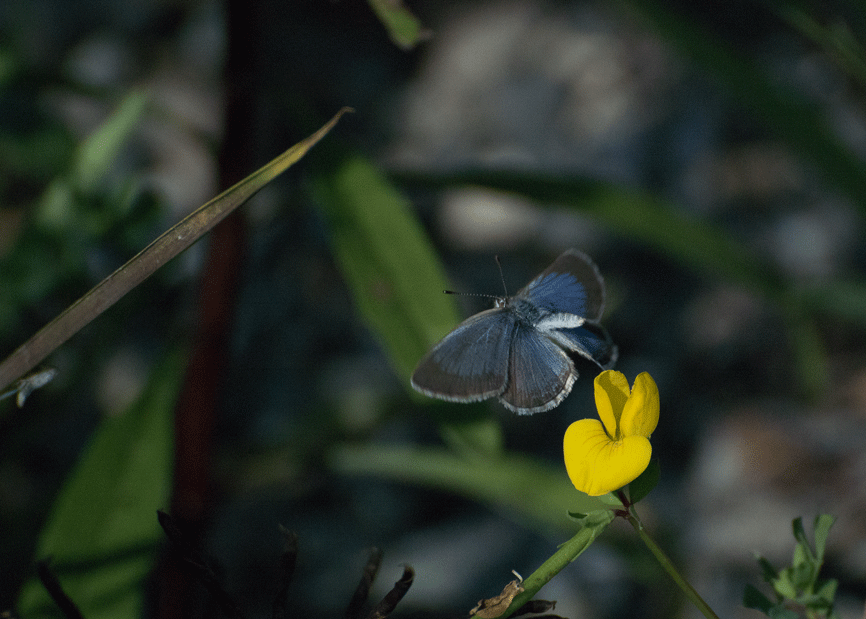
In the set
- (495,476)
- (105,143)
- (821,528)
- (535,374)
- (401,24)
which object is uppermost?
(401,24)

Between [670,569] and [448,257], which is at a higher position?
[670,569]

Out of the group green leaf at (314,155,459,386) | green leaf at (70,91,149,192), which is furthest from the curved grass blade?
green leaf at (70,91,149,192)

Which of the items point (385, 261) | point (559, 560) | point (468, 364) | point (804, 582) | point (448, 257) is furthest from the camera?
point (448, 257)

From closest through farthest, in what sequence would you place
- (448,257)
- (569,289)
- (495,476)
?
(569,289) → (495,476) → (448,257)

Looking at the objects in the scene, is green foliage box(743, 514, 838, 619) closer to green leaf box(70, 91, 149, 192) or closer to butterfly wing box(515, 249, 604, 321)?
butterfly wing box(515, 249, 604, 321)

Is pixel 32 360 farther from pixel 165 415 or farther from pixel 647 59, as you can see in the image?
pixel 647 59

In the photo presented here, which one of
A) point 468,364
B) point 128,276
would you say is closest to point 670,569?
point 468,364

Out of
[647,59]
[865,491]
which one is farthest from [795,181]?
[865,491]

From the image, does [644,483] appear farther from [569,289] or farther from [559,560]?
[569,289]

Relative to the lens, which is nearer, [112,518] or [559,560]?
[559,560]
